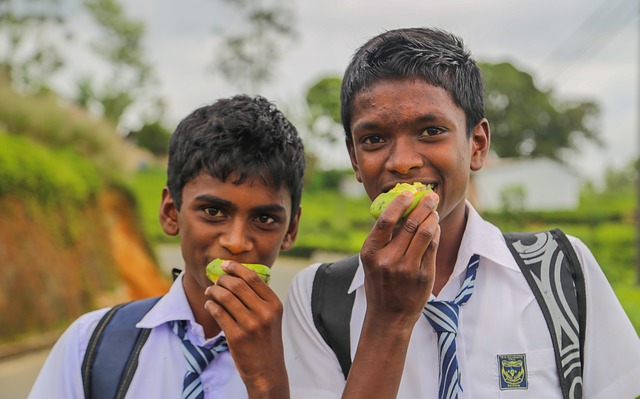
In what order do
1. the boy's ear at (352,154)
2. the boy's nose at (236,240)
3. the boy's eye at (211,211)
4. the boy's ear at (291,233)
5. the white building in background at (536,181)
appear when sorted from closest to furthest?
1. the boy's ear at (352,154)
2. the boy's nose at (236,240)
3. the boy's eye at (211,211)
4. the boy's ear at (291,233)
5. the white building in background at (536,181)

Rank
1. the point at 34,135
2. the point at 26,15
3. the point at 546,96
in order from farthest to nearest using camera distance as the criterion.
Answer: the point at 546,96 < the point at 26,15 < the point at 34,135

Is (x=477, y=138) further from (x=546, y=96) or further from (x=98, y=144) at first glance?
(x=546, y=96)

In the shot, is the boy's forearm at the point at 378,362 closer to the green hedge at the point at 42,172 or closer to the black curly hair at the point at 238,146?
the black curly hair at the point at 238,146

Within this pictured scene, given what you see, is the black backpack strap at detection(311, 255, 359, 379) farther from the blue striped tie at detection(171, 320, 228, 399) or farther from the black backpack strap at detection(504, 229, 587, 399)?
the black backpack strap at detection(504, 229, 587, 399)

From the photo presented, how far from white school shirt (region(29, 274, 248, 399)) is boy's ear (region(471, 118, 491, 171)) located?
111 centimetres

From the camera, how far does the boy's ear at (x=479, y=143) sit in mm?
2178

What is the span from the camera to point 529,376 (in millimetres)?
1971

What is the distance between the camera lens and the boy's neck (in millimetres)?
2221

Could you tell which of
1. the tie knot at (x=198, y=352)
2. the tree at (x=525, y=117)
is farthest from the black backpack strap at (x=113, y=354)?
the tree at (x=525, y=117)

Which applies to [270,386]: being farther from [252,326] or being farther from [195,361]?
[195,361]

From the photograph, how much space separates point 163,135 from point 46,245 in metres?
41.3

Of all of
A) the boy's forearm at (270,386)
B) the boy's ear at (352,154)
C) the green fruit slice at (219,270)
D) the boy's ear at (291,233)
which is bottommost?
the boy's forearm at (270,386)

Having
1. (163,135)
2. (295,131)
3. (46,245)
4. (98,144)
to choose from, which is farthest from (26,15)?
(295,131)

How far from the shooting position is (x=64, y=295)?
1266 centimetres
